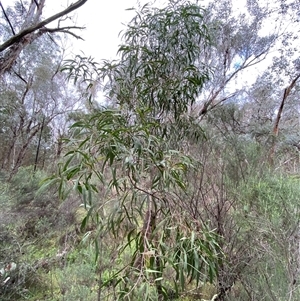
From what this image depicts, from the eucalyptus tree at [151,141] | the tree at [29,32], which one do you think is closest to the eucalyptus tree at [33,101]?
the tree at [29,32]

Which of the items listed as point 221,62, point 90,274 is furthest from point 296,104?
point 90,274

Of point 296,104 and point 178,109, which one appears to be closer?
point 178,109

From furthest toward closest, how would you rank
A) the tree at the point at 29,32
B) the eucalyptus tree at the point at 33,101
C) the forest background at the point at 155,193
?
the eucalyptus tree at the point at 33,101
the tree at the point at 29,32
the forest background at the point at 155,193

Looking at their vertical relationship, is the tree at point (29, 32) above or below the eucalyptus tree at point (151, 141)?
above

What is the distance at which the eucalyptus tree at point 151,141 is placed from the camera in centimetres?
132

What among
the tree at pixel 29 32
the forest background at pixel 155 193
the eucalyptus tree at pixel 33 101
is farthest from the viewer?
the eucalyptus tree at pixel 33 101

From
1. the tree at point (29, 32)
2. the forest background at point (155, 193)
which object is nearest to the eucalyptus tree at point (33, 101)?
the tree at point (29, 32)

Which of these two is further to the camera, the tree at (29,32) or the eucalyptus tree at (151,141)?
the tree at (29,32)

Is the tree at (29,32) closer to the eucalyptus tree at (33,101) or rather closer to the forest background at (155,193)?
the forest background at (155,193)

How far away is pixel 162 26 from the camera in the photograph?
1.97 m

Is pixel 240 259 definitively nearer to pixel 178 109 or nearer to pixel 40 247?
pixel 178 109

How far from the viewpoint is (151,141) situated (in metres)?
1.42

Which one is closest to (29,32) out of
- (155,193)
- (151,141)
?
(151,141)

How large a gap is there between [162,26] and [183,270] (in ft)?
5.64
